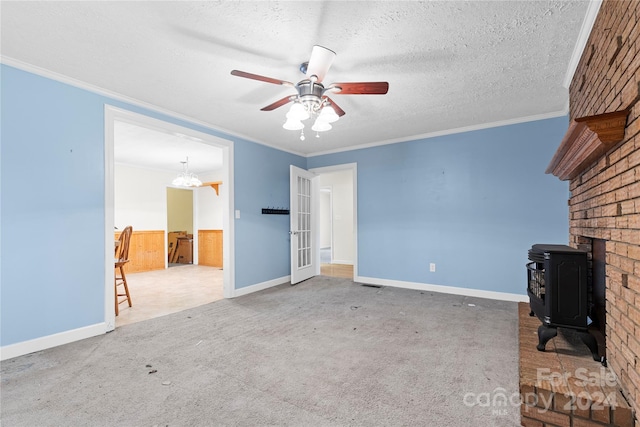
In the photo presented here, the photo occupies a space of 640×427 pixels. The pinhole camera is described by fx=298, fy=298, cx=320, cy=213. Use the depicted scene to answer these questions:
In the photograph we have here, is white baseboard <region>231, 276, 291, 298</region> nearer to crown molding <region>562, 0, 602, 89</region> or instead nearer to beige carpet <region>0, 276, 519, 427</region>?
beige carpet <region>0, 276, 519, 427</region>

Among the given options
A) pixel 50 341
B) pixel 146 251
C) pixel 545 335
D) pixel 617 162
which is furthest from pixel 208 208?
pixel 617 162

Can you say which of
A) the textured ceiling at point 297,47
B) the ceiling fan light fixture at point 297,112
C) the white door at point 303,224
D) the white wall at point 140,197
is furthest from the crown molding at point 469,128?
the white wall at point 140,197

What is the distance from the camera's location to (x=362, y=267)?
16.3 feet

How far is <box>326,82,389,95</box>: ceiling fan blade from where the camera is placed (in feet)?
6.68

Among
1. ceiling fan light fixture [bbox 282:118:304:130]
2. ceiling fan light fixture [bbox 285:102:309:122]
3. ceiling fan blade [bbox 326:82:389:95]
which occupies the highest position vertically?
ceiling fan blade [bbox 326:82:389:95]

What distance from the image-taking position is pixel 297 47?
2.14m

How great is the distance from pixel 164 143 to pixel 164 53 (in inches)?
113

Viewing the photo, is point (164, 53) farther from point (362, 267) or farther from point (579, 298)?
point (362, 267)

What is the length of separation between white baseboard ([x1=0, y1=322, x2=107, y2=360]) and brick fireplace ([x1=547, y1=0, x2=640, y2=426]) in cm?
371

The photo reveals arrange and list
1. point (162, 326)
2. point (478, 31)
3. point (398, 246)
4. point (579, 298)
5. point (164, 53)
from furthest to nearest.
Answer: point (398, 246), point (162, 326), point (164, 53), point (478, 31), point (579, 298)

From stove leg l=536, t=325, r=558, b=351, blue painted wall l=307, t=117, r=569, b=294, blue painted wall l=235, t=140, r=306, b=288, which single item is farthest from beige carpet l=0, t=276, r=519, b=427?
blue painted wall l=235, t=140, r=306, b=288

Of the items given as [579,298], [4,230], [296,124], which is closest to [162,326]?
[4,230]

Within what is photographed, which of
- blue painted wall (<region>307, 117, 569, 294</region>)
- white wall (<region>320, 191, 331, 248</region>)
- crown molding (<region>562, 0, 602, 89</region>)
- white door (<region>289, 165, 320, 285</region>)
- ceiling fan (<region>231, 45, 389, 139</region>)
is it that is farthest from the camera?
white wall (<region>320, 191, 331, 248</region>)

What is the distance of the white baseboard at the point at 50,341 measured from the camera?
90.4 inches
